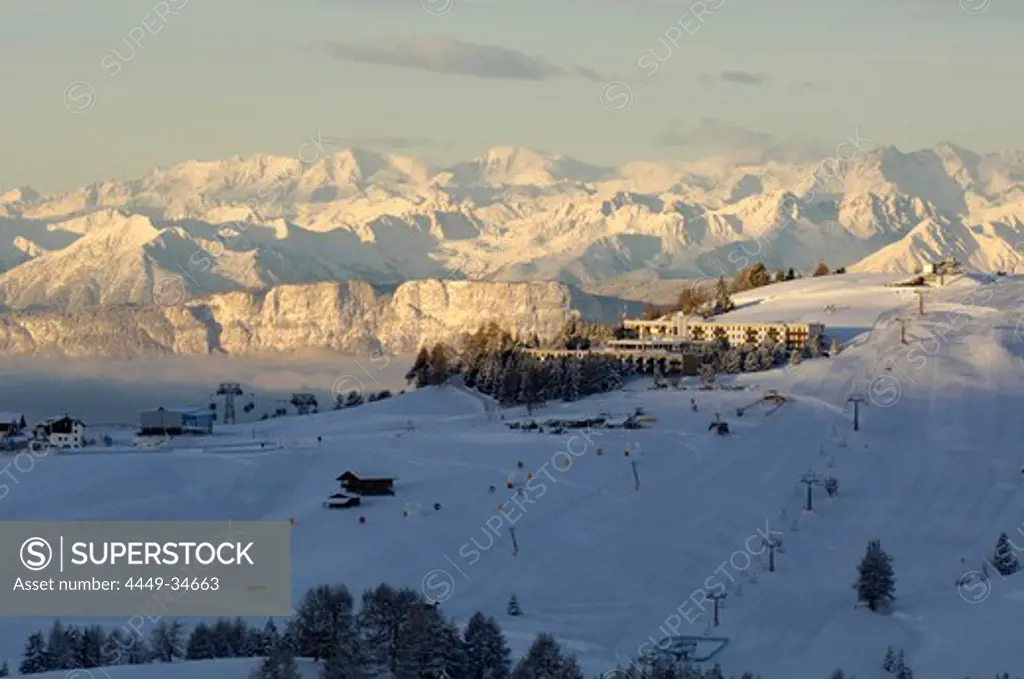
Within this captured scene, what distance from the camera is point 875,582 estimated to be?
3049 inches

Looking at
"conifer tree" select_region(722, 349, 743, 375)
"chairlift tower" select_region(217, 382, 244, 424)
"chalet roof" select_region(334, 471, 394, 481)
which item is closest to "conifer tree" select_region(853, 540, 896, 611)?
"chalet roof" select_region(334, 471, 394, 481)

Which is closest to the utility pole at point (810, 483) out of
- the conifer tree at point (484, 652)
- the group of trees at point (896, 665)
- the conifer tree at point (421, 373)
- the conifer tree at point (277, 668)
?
the group of trees at point (896, 665)

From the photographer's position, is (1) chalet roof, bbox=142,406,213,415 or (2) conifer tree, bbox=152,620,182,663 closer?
(2) conifer tree, bbox=152,620,182,663

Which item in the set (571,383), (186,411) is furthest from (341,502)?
(571,383)

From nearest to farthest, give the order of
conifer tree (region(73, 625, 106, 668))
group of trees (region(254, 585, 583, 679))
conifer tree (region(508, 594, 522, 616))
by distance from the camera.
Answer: group of trees (region(254, 585, 583, 679)), conifer tree (region(73, 625, 106, 668)), conifer tree (region(508, 594, 522, 616))

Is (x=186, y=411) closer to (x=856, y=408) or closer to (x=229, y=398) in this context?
(x=229, y=398)

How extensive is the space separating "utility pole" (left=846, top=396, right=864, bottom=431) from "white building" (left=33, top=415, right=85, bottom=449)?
32.1 metres

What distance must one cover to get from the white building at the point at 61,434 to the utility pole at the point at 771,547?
1242 inches

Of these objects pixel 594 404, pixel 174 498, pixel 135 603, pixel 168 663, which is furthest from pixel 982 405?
pixel 168 663

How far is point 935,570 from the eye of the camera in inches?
3290

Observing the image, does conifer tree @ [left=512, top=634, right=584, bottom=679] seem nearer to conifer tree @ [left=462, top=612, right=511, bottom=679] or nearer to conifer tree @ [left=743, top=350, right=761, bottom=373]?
conifer tree @ [left=462, top=612, right=511, bottom=679]

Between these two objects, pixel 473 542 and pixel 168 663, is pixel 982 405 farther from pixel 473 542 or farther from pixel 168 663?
pixel 168 663

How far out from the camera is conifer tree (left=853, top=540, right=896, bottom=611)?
77.3 m

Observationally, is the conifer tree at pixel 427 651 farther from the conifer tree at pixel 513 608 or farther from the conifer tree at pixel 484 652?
the conifer tree at pixel 513 608
